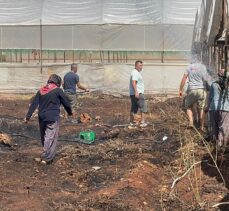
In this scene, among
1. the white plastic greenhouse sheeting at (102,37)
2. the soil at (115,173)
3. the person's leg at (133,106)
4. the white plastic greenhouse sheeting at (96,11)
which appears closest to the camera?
the soil at (115,173)

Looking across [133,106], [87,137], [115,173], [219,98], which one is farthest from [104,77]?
[115,173]

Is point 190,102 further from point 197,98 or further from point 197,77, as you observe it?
point 197,77

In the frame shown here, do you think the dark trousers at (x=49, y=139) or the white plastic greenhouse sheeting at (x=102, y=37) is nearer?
the dark trousers at (x=49, y=139)

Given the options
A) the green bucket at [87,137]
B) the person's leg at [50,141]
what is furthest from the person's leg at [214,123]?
the green bucket at [87,137]

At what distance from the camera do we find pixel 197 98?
1166cm

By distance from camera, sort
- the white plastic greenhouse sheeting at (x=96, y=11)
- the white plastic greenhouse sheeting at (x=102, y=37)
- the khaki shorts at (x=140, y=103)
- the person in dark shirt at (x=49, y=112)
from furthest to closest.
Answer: the white plastic greenhouse sheeting at (x=96, y=11), the white plastic greenhouse sheeting at (x=102, y=37), the khaki shorts at (x=140, y=103), the person in dark shirt at (x=49, y=112)

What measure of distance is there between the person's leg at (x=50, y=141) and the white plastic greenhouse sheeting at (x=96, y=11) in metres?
20.8

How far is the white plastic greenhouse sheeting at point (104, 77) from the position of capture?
22891 millimetres

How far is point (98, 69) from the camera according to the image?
918 inches

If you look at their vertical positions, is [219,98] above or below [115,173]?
above

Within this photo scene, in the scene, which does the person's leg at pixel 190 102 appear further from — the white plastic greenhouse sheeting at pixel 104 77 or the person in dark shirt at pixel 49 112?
the white plastic greenhouse sheeting at pixel 104 77

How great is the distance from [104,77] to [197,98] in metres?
11.9

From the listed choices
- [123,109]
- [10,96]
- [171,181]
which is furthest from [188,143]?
[10,96]

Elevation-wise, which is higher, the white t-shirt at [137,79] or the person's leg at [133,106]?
the white t-shirt at [137,79]
